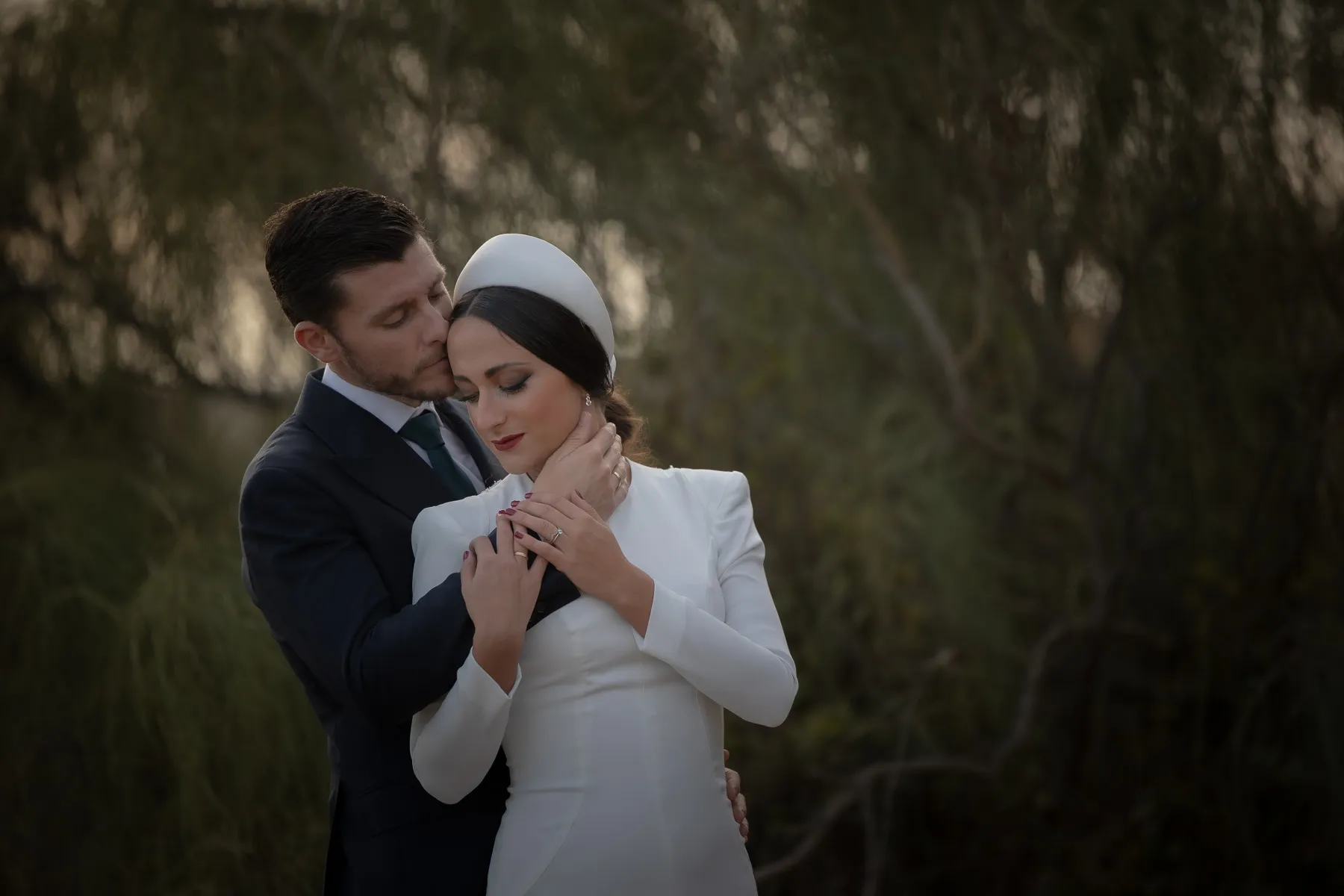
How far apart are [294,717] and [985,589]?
8.59 feet

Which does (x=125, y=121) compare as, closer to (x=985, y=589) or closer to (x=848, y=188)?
(x=848, y=188)

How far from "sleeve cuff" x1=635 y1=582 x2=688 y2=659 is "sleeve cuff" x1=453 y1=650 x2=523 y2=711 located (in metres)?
0.21

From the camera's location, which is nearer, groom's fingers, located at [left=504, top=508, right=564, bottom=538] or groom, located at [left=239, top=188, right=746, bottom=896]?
groom's fingers, located at [left=504, top=508, right=564, bottom=538]

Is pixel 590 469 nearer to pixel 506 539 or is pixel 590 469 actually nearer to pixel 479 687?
pixel 506 539

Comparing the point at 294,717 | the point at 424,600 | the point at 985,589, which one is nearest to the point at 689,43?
the point at 985,589

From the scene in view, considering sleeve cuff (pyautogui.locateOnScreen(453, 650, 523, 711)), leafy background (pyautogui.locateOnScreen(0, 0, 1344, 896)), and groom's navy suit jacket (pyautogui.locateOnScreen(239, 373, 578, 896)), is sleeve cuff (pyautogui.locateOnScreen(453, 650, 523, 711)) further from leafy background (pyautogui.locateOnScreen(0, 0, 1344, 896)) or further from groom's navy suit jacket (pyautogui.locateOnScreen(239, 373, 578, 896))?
leafy background (pyautogui.locateOnScreen(0, 0, 1344, 896))

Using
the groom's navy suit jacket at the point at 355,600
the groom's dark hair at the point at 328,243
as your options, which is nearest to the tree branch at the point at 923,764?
the groom's navy suit jacket at the point at 355,600

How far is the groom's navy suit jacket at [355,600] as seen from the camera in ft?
6.05

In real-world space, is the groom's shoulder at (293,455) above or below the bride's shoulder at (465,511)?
above

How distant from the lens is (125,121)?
12.6ft

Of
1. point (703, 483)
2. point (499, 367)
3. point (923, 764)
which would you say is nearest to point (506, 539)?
point (499, 367)

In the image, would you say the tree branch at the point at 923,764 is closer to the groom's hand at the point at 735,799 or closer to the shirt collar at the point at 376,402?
the groom's hand at the point at 735,799

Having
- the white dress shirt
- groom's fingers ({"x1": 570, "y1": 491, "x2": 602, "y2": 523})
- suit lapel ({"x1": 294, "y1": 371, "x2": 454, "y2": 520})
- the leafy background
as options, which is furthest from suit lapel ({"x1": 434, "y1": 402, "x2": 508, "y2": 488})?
the leafy background

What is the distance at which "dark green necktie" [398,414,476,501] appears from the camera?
2.13 meters
